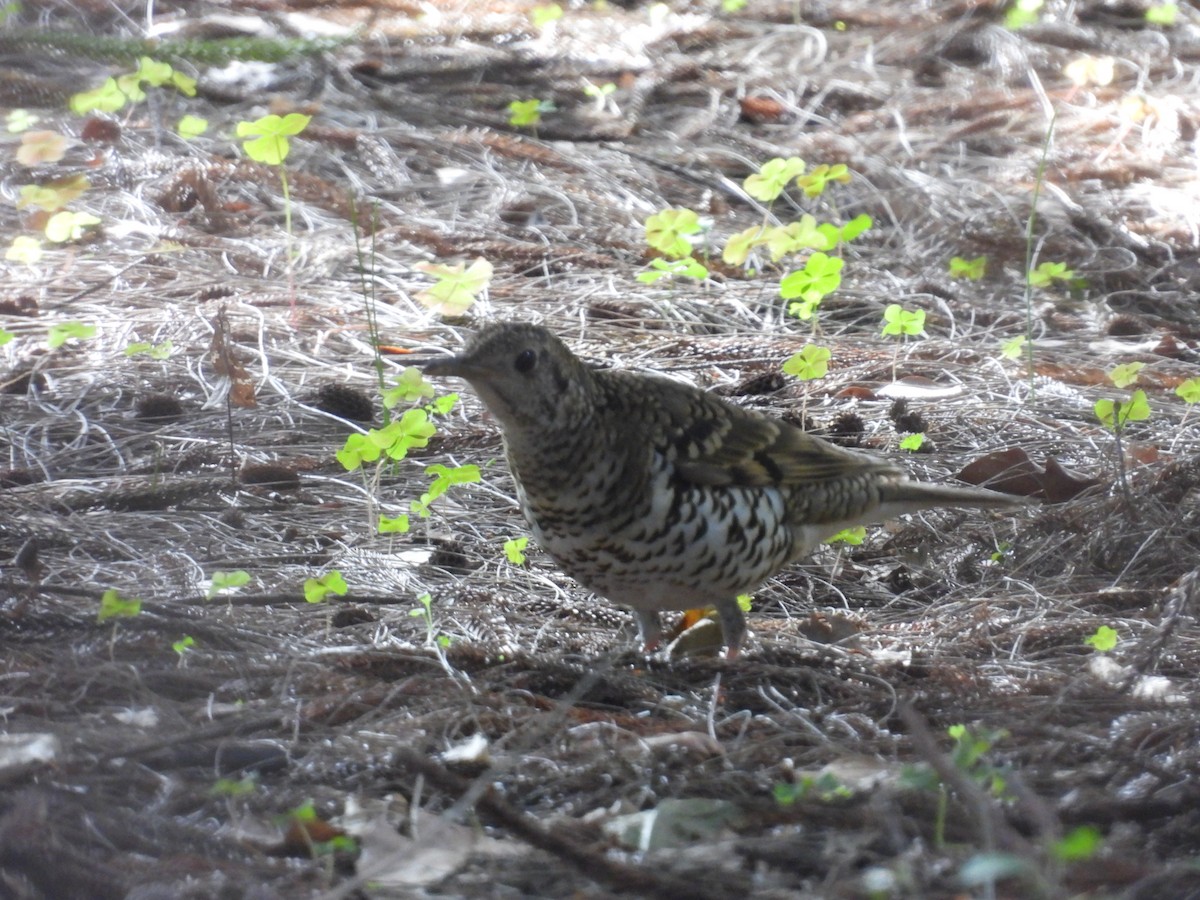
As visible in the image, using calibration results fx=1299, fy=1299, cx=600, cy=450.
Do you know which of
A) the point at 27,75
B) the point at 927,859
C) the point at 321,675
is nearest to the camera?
the point at 927,859

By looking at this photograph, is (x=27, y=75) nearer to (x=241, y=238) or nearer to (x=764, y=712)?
(x=241, y=238)

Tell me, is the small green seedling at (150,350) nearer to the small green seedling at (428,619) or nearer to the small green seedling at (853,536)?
the small green seedling at (428,619)

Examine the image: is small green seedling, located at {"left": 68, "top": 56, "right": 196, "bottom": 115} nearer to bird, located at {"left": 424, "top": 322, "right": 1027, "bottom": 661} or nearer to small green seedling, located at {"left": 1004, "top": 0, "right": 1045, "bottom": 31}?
bird, located at {"left": 424, "top": 322, "right": 1027, "bottom": 661}

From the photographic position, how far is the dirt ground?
7.79 ft

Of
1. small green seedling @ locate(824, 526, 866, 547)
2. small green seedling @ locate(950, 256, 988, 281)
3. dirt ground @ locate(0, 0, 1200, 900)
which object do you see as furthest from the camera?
small green seedling @ locate(950, 256, 988, 281)

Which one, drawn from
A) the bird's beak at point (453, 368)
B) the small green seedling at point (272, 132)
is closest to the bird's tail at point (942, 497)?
the bird's beak at point (453, 368)

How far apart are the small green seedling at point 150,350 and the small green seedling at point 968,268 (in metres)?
3.56

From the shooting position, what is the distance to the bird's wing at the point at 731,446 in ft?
11.5

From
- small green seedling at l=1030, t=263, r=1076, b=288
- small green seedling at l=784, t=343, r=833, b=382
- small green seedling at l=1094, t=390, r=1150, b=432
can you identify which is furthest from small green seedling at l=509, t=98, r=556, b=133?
small green seedling at l=1094, t=390, r=1150, b=432

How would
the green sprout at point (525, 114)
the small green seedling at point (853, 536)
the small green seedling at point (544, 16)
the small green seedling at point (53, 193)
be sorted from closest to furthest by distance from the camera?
the small green seedling at point (853, 536), the small green seedling at point (53, 193), the green sprout at point (525, 114), the small green seedling at point (544, 16)

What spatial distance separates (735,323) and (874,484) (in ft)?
6.52

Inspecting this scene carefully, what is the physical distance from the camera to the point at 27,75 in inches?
299

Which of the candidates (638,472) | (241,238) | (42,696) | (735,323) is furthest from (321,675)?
(241,238)

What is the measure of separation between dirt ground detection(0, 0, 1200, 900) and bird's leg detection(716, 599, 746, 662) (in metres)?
0.09
